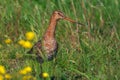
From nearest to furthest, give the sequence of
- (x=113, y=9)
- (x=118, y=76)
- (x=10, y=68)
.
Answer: (x=118, y=76)
(x=10, y=68)
(x=113, y=9)

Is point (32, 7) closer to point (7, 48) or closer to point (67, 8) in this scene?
point (67, 8)

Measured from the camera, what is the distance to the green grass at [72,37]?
6555 millimetres

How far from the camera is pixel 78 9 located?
813cm

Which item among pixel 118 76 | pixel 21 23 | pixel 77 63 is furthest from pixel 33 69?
pixel 21 23

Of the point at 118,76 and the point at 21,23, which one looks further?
the point at 21,23

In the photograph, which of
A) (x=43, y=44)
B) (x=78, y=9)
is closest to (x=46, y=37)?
(x=43, y=44)

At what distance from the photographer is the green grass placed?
258 inches

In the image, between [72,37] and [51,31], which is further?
[72,37]

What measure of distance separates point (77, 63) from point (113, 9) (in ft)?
5.06

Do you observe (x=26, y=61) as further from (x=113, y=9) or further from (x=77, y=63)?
(x=113, y=9)

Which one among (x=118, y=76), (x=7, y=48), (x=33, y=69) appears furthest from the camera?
(x=7, y=48)

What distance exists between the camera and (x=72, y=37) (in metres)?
7.37

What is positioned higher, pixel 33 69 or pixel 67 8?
pixel 67 8

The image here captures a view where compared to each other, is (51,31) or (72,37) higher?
(51,31)
